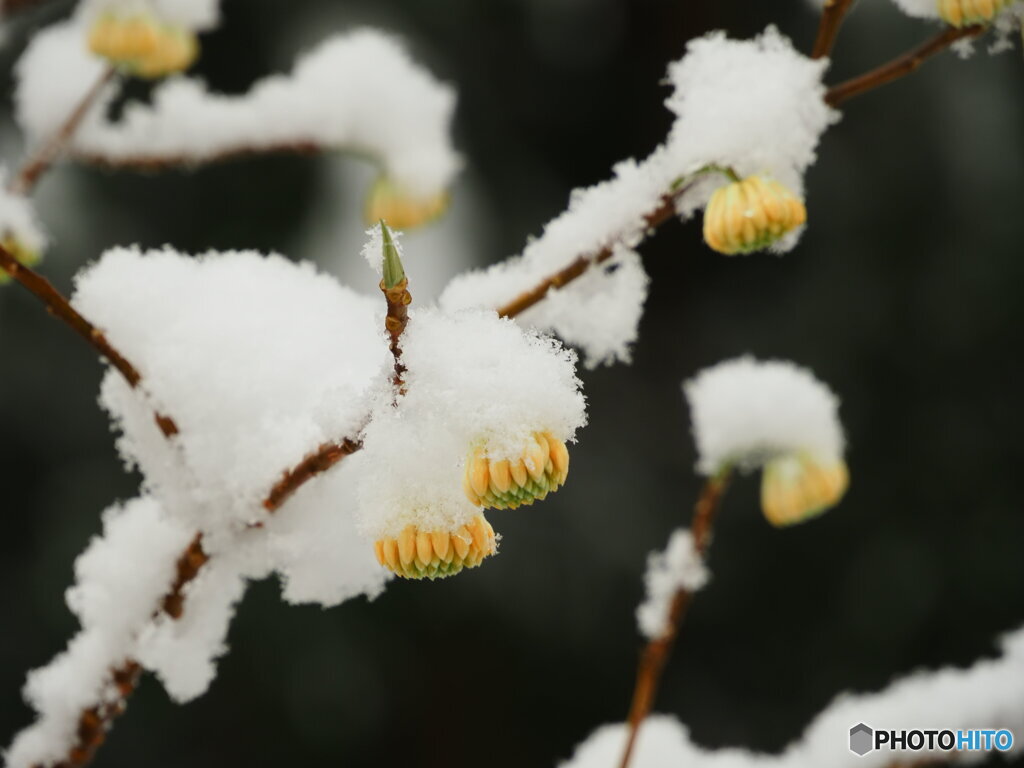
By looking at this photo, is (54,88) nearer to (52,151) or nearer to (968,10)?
(52,151)

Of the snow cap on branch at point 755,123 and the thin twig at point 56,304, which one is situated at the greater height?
the snow cap on branch at point 755,123

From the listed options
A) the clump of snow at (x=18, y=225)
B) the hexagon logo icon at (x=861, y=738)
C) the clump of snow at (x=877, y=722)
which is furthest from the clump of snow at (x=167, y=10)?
the hexagon logo icon at (x=861, y=738)

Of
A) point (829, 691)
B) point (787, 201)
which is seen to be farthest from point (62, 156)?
point (829, 691)

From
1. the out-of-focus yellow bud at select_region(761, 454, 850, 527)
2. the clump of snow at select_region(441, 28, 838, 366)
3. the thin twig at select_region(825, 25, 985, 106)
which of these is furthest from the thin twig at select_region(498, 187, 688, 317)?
the out-of-focus yellow bud at select_region(761, 454, 850, 527)

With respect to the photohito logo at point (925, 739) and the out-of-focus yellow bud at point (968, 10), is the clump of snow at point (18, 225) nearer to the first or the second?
the out-of-focus yellow bud at point (968, 10)

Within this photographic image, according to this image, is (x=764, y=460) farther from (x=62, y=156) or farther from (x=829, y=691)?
(x=829, y=691)

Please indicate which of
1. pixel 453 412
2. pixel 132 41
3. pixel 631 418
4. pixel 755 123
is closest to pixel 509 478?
pixel 453 412
